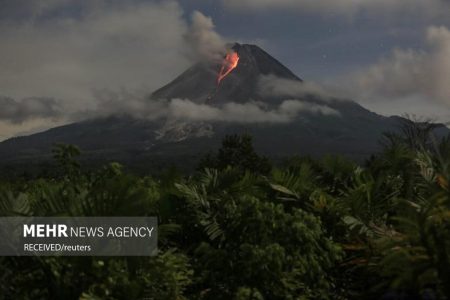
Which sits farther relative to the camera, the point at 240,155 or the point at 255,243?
the point at 240,155

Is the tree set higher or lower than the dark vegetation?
higher

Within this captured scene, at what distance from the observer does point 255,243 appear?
231 inches

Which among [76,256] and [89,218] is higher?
[89,218]

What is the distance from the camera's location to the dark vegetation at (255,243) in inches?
195

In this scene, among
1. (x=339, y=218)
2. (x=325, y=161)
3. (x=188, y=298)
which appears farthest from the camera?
(x=325, y=161)

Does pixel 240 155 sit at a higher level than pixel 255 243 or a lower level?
higher

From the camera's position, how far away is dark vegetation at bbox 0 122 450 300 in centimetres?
495

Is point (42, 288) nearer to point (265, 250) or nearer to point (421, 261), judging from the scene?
point (265, 250)

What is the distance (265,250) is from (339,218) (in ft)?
6.92

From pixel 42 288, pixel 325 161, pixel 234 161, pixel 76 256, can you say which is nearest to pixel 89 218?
pixel 76 256

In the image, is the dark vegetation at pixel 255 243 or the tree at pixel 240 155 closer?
the dark vegetation at pixel 255 243

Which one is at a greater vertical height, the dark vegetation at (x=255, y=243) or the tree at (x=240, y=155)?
the tree at (x=240, y=155)

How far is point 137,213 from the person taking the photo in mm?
5258

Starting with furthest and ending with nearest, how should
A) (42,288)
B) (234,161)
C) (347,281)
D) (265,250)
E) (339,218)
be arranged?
(234,161) < (339,218) < (347,281) < (265,250) < (42,288)
